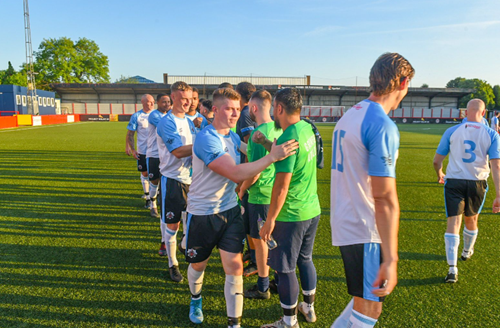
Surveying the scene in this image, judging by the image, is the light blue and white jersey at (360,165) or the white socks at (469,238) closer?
the light blue and white jersey at (360,165)

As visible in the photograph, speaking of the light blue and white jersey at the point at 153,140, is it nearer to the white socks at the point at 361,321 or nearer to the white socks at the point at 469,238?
the white socks at the point at 361,321

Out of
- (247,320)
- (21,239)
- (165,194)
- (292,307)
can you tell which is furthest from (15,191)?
(292,307)

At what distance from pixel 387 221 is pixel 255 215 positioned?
1.94 metres

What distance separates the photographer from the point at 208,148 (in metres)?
2.66

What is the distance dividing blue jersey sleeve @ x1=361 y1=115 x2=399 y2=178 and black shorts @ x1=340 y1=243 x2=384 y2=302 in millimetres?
505

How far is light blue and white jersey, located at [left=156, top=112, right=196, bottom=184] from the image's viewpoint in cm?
379

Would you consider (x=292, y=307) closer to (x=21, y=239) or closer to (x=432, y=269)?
(x=432, y=269)

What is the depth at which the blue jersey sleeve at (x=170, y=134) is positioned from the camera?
376 centimetres

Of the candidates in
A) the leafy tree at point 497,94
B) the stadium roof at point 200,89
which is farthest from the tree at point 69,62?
the leafy tree at point 497,94

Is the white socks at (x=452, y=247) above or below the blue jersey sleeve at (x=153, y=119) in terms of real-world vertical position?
below

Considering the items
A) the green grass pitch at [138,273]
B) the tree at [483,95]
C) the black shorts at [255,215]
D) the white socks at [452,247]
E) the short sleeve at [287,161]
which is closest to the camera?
the short sleeve at [287,161]

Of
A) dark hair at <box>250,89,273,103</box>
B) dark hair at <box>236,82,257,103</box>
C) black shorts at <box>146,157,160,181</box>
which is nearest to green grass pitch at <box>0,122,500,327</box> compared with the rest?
black shorts at <box>146,157,160,181</box>

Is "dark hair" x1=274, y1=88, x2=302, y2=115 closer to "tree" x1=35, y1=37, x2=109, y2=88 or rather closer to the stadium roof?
the stadium roof

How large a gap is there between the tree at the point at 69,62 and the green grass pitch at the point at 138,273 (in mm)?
67548
